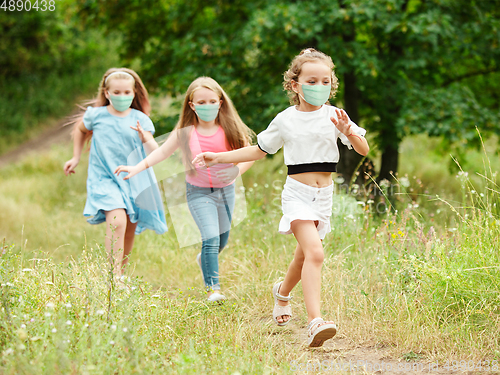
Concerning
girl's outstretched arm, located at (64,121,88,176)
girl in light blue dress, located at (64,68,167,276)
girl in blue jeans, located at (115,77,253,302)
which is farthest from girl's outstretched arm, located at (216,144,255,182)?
girl's outstretched arm, located at (64,121,88,176)

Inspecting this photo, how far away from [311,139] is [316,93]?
0.29m

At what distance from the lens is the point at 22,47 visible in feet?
68.6

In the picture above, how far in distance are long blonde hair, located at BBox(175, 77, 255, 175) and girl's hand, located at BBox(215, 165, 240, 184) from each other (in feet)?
0.58

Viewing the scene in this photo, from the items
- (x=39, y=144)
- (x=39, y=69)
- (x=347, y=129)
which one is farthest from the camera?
(x=39, y=69)

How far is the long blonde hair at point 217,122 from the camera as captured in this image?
4.07 m

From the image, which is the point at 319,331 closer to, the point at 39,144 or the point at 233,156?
the point at 233,156

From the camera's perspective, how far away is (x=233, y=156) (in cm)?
340

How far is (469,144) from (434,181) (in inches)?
125

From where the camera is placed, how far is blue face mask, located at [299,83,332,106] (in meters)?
3.10

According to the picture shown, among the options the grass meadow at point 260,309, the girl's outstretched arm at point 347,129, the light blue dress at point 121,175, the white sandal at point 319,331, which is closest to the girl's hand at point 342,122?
A: the girl's outstretched arm at point 347,129

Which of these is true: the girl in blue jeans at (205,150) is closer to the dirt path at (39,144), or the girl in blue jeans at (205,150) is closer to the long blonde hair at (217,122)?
the long blonde hair at (217,122)

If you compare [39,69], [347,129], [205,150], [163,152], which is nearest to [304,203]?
[347,129]

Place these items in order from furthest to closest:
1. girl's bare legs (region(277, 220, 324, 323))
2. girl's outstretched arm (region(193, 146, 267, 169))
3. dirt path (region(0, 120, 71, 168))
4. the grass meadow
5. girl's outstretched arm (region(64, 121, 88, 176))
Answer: dirt path (region(0, 120, 71, 168)) < girl's outstretched arm (region(64, 121, 88, 176)) < girl's outstretched arm (region(193, 146, 267, 169)) < girl's bare legs (region(277, 220, 324, 323)) < the grass meadow

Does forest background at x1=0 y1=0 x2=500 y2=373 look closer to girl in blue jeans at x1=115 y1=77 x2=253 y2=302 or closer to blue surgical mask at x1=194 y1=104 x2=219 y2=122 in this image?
girl in blue jeans at x1=115 y1=77 x2=253 y2=302
